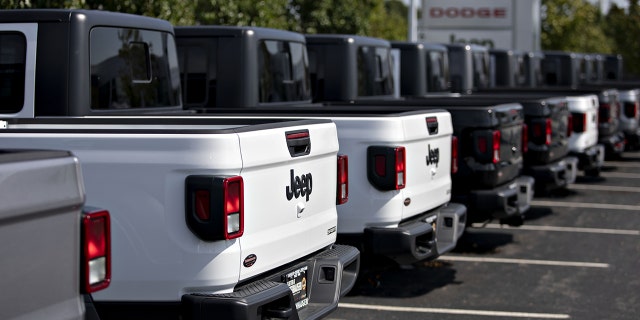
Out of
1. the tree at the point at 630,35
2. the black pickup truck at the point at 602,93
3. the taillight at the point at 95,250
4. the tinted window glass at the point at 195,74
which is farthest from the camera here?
the tree at the point at 630,35

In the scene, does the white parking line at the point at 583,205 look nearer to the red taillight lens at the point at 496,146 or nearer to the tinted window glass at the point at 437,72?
the tinted window glass at the point at 437,72

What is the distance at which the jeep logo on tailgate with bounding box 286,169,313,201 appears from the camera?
225 inches

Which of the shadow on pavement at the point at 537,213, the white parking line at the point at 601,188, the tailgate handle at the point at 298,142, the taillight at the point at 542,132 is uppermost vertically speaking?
the tailgate handle at the point at 298,142

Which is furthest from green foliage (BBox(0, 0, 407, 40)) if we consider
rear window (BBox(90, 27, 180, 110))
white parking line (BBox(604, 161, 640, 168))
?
white parking line (BBox(604, 161, 640, 168))

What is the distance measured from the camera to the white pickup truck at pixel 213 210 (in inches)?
198

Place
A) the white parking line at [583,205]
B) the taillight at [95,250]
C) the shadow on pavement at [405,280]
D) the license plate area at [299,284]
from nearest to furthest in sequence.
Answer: the taillight at [95,250] → the license plate area at [299,284] → the shadow on pavement at [405,280] → the white parking line at [583,205]

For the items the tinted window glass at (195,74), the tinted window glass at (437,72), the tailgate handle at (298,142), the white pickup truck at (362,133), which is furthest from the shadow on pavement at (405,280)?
the tinted window glass at (437,72)

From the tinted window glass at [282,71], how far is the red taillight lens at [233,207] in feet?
16.8

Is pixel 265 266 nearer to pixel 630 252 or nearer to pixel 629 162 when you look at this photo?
pixel 630 252

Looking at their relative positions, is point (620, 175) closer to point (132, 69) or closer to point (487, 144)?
point (487, 144)

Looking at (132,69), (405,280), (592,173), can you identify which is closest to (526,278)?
(405,280)

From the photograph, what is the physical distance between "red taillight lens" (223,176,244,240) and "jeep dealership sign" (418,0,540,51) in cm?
3130

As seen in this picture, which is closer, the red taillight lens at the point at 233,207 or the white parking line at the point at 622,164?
the red taillight lens at the point at 233,207

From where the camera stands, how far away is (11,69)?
6883mm
